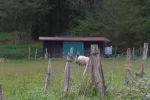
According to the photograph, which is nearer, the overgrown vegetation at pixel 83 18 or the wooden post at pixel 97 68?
the wooden post at pixel 97 68

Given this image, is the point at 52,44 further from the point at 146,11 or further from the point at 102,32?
the point at 146,11

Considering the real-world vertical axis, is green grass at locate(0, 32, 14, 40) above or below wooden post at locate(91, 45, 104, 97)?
below

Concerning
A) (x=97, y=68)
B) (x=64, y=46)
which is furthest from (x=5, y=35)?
(x=97, y=68)

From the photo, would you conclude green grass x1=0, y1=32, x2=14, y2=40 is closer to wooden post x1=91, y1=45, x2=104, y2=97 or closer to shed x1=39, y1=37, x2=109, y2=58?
shed x1=39, y1=37, x2=109, y2=58

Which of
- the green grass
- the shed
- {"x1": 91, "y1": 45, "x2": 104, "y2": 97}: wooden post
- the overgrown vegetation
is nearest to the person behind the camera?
{"x1": 91, "y1": 45, "x2": 104, "y2": 97}: wooden post

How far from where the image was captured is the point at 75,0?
51562mm

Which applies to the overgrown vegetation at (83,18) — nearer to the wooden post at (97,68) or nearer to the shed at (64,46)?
the shed at (64,46)

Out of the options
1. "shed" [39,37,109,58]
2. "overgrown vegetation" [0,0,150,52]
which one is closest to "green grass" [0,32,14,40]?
"overgrown vegetation" [0,0,150,52]

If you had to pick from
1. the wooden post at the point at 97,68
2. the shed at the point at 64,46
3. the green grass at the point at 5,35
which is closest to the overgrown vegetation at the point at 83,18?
the green grass at the point at 5,35

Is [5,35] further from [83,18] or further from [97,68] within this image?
[97,68]

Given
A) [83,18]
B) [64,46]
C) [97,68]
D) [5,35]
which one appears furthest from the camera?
[5,35]

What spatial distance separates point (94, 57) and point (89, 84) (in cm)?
68

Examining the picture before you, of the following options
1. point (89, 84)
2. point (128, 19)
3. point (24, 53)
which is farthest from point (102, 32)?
point (89, 84)

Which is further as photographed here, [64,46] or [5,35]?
[5,35]
